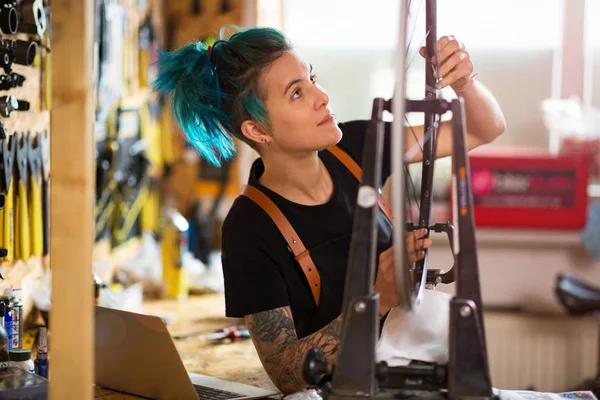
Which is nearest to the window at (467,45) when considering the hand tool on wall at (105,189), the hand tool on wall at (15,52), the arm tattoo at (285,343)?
the hand tool on wall at (105,189)

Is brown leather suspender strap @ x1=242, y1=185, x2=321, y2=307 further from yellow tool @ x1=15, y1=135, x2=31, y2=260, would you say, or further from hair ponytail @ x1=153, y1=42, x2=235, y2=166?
yellow tool @ x1=15, y1=135, x2=31, y2=260

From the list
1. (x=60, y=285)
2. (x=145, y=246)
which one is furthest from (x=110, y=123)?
(x=60, y=285)

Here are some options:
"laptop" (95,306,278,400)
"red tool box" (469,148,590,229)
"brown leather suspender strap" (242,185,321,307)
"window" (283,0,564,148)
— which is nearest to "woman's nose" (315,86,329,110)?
"brown leather suspender strap" (242,185,321,307)

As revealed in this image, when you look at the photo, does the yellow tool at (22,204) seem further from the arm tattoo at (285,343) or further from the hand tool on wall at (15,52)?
the arm tattoo at (285,343)

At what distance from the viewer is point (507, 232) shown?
363 cm

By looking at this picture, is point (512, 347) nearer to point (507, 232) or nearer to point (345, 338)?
point (507, 232)

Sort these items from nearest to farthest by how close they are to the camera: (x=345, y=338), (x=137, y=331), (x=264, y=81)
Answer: (x=345, y=338)
(x=137, y=331)
(x=264, y=81)

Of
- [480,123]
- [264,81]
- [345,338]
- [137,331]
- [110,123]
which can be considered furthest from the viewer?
[110,123]

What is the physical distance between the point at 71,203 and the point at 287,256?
773 millimetres

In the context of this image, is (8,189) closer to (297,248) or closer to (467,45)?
(297,248)

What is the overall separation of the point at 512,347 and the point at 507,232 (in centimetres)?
53

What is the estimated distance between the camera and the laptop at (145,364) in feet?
5.10

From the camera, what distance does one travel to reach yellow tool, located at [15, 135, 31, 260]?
1996mm

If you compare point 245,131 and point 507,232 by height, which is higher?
point 245,131
